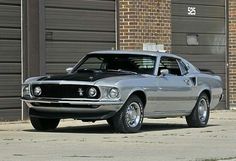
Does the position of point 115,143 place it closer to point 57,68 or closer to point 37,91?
point 37,91

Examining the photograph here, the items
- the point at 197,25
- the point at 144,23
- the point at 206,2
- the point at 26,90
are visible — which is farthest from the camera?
the point at 206,2

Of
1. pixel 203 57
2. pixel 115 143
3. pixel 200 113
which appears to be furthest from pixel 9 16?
pixel 203 57

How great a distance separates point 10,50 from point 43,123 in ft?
11.2

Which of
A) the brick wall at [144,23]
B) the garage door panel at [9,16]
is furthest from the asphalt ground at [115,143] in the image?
the brick wall at [144,23]

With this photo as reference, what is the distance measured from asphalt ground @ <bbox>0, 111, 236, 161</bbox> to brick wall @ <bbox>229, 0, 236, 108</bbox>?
23.4 ft

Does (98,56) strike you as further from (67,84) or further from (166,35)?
(166,35)

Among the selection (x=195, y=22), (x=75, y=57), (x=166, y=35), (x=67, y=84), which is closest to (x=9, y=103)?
(x=75, y=57)

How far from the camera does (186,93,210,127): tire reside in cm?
1562

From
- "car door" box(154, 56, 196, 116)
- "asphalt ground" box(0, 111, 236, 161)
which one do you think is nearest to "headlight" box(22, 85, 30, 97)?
"asphalt ground" box(0, 111, 236, 161)

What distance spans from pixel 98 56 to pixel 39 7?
3.32 m

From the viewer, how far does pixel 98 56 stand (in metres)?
14.9

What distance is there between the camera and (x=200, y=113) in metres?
15.8

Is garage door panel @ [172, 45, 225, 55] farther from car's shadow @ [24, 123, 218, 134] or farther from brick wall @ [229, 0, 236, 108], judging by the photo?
car's shadow @ [24, 123, 218, 134]

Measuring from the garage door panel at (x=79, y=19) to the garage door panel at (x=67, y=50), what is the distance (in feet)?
1.39
